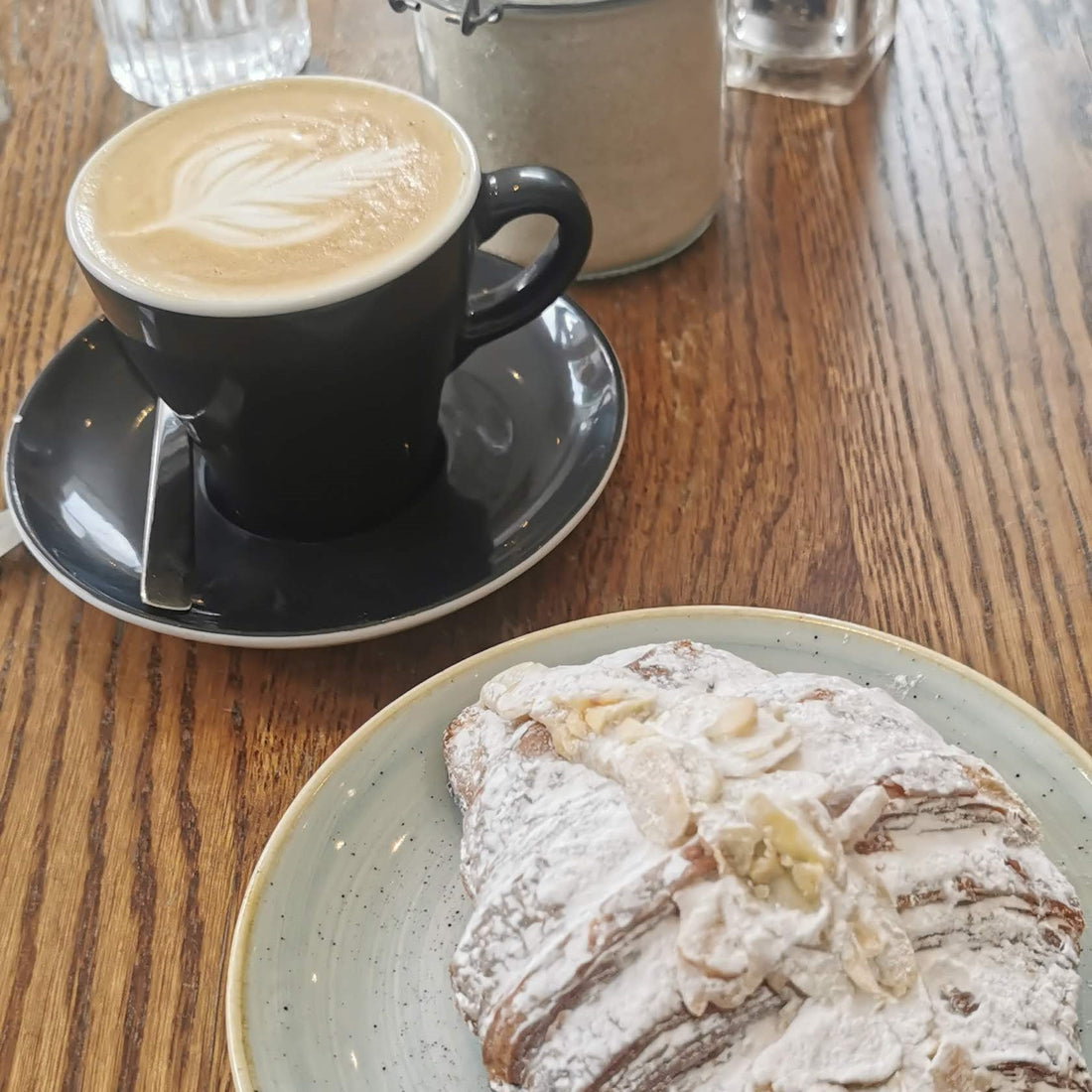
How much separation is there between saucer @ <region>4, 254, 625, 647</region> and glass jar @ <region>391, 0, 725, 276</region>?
3.8 inches

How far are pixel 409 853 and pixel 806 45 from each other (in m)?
0.88

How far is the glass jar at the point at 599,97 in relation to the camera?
0.81 m

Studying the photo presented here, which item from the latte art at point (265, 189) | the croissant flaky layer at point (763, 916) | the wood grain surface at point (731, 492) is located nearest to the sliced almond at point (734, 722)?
the croissant flaky layer at point (763, 916)

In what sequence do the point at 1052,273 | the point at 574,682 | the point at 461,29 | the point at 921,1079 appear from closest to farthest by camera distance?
the point at 921,1079
the point at 574,682
the point at 461,29
the point at 1052,273

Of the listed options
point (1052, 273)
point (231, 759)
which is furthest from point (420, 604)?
point (1052, 273)

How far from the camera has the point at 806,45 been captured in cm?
112

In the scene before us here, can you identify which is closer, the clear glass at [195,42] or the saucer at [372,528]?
the saucer at [372,528]

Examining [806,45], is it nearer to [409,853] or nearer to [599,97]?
[599,97]

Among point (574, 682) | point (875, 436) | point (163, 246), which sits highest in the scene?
point (163, 246)

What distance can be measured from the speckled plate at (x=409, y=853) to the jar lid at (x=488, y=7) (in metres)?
0.41

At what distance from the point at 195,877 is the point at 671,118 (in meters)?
0.61

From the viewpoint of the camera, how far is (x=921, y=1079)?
412 mm

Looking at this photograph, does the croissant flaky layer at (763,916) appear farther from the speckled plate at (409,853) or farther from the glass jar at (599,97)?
the glass jar at (599,97)

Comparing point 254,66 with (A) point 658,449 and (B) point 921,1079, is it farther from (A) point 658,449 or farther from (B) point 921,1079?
(B) point 921,1079
